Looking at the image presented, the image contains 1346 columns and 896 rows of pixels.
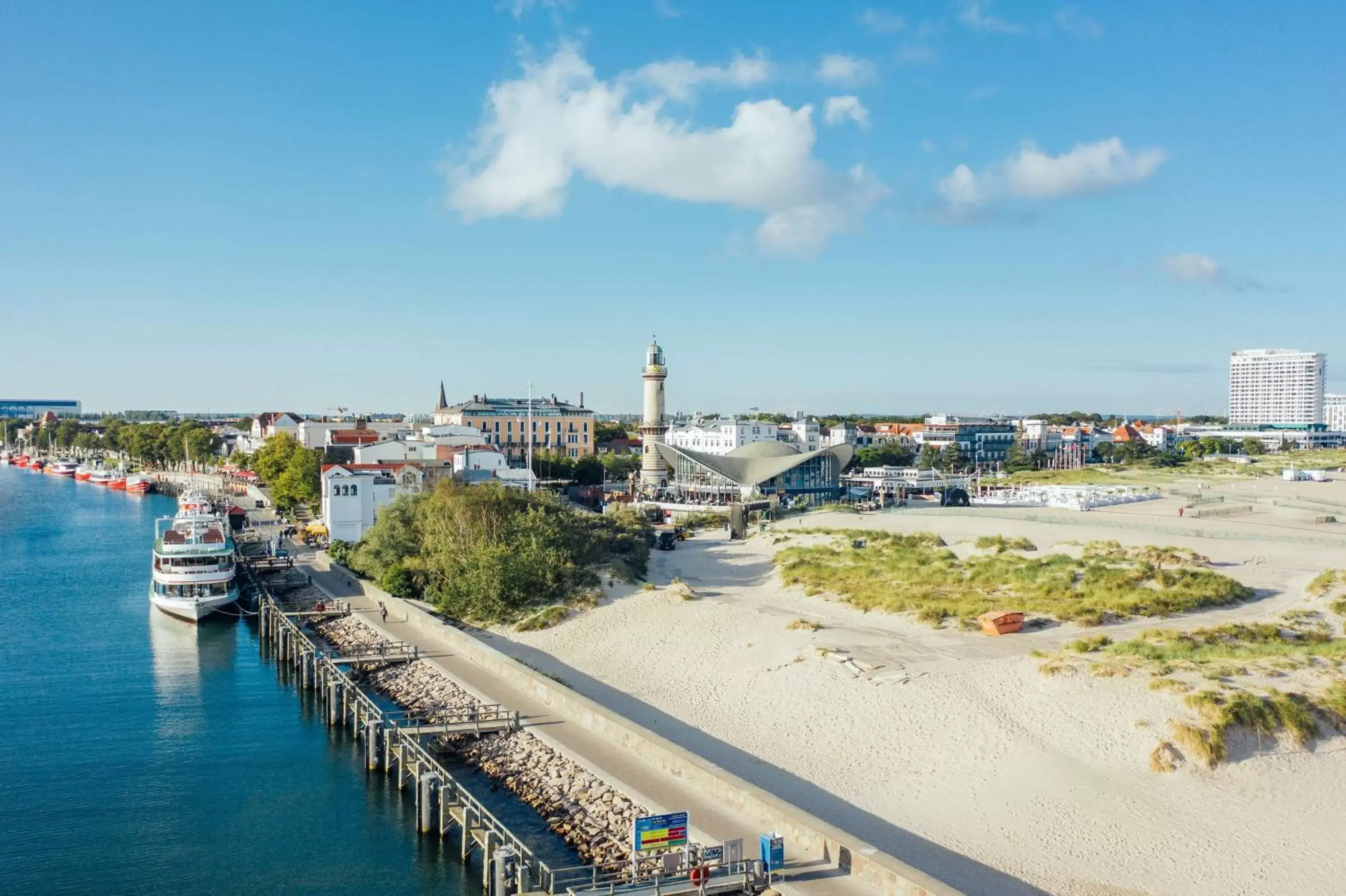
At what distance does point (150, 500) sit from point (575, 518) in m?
68.1

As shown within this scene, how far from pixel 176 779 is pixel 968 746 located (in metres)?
17.5

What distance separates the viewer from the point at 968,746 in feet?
64.6

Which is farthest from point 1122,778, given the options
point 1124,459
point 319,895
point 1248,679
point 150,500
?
point 1124,459

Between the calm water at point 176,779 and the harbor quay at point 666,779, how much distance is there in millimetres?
3242

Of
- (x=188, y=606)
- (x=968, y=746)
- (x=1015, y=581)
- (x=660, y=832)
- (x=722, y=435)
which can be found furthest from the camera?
(x=722, y=435)

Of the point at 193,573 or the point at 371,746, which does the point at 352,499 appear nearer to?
the point at 193,573

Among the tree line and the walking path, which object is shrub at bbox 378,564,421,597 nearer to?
the tree line

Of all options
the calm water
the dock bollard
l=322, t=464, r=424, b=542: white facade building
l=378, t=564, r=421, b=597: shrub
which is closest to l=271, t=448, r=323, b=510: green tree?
l=322, t=464, r=424, b=542: white facade building

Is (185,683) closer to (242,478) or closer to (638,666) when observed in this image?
(638,666)

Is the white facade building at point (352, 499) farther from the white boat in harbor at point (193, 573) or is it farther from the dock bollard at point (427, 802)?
the dock bollard at point (427, 802)

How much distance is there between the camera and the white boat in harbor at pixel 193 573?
127ft

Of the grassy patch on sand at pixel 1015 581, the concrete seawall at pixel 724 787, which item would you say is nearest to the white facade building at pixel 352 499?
the grassy patch on sand at pixel 1015 581

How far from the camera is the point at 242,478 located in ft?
293

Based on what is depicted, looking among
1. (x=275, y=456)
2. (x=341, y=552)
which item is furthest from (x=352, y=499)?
(x=275, y=456)
